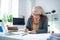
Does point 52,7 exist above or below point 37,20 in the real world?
above

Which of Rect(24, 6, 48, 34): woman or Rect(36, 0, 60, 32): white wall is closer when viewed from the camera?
Rect(24, 6, 48, 34): woman

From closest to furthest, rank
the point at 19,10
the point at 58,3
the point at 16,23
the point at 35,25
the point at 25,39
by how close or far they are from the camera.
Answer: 1. the point at 25,39
2. the point at 35,25
3. the point at 16,23
4. the point at 58,3
5. the point at 19,10

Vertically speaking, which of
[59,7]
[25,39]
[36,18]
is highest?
[59,7]

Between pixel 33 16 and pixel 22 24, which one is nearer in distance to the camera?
pixel 33 16

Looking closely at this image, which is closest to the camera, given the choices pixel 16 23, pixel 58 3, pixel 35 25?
pixel 35 25

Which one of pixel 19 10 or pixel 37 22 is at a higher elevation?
pixel 19 10

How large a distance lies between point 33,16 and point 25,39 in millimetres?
1358

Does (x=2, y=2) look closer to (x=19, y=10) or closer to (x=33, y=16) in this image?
(x=19, y=10)

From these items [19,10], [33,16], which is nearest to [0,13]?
[19,10]

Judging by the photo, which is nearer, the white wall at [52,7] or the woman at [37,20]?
the woman at [37,20]

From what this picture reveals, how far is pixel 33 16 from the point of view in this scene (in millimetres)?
2791

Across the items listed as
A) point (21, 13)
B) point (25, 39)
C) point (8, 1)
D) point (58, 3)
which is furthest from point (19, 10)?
point (25, 39)

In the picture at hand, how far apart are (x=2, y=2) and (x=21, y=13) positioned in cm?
72

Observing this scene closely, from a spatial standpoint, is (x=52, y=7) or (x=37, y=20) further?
(x=52, y=7)
